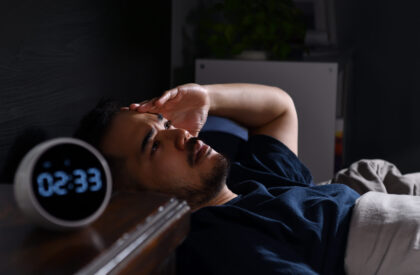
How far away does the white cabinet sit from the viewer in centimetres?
231

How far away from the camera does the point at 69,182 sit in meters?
0.55

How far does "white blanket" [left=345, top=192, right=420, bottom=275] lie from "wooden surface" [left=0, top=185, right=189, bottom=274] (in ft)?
1.95

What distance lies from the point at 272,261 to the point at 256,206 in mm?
211

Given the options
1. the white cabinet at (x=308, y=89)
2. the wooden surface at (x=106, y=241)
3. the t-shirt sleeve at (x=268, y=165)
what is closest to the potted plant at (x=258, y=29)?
the white cabinet at (x=308, y=89)

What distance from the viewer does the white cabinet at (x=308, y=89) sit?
2312mm

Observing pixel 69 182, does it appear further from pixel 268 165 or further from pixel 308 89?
pixel 308 89

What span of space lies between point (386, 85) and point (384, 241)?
276 cm

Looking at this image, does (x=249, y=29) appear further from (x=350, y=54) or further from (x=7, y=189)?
(x=7, y=189)

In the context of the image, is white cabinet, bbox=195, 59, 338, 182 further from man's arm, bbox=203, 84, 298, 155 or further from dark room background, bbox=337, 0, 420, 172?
dark room background, bbox=337, 0, 420, 172

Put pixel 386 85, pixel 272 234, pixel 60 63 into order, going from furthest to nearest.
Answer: pixel 386 85 < pixel 60 63 < pixel 272 234

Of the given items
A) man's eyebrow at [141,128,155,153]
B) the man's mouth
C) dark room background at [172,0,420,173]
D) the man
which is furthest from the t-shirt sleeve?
dark room background at [172,0,420,173]

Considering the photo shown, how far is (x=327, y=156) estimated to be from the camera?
2357mm

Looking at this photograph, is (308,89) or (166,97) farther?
(308,89)

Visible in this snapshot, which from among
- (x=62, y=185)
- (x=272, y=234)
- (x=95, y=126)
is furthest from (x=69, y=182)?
(x=95, y=126)
